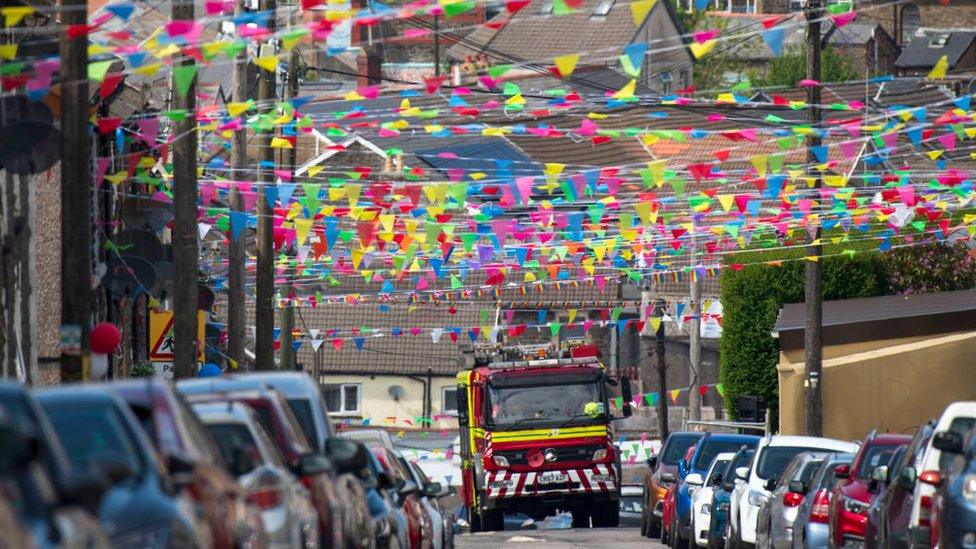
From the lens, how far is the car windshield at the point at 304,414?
45.0ft

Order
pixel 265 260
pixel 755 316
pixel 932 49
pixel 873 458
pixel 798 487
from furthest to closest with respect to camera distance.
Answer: pixel 932 49, pixel 755 316, pixel 265 260, pixel 798 487, pixel 873 458

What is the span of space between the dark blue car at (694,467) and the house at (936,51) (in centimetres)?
5983

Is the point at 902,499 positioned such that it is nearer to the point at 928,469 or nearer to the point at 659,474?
the point at 928,469

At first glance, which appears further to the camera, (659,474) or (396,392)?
(396,392)

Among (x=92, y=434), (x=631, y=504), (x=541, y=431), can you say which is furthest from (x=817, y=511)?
(x=631, y=504)

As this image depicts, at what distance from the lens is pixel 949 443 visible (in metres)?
13.3

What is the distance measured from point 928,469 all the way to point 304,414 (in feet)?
15.7

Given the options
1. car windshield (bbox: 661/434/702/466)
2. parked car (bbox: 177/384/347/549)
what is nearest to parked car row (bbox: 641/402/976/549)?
car windshield (bbox: 661/434/702/466)

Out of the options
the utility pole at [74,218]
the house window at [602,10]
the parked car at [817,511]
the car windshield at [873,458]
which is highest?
the house window at [602,10]

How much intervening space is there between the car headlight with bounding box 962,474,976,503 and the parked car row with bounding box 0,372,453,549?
162 inches

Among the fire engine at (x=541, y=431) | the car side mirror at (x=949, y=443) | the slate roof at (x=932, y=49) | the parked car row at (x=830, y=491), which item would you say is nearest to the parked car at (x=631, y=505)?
the fire engine at (x=541, y=431)

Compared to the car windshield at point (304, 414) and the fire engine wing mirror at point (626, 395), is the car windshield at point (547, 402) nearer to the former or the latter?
the fire engine wing mirror at point (626, 395)

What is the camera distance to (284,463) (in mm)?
11828

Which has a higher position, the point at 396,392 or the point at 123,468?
the point at 123,468
